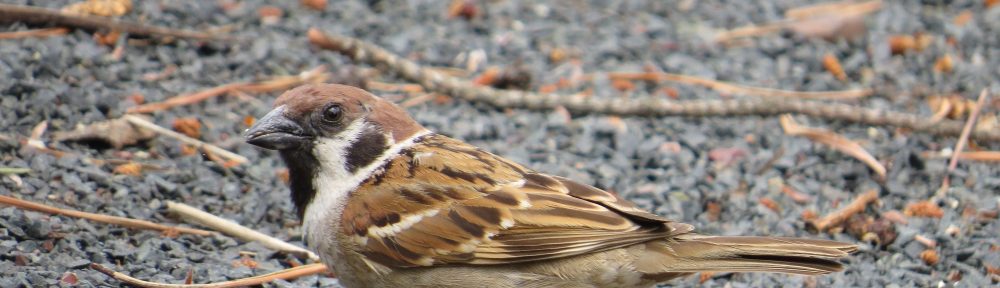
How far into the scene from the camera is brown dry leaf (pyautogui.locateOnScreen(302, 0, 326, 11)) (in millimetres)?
7800

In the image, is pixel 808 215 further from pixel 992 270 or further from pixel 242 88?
pixel 242 88

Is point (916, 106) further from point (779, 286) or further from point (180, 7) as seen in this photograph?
point (180, 7)

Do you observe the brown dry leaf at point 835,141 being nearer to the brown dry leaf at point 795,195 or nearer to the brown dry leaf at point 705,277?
the brown dry leaf at point 795,195

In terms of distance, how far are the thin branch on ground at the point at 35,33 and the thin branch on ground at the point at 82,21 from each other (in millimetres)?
34

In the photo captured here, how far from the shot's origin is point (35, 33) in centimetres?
640

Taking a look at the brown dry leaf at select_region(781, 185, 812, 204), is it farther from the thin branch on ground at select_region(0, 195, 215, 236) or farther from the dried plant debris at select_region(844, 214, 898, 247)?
the thin branch on ground at select_region(0, 195, 215, 236)

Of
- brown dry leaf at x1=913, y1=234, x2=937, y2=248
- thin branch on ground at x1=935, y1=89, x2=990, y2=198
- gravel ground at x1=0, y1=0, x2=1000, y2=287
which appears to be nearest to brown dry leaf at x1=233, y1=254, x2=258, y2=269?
gravel ground at x1=0, y1=0, x2=1000, y2=287

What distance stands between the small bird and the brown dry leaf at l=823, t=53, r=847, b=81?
11.3ft

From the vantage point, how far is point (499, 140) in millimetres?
6668

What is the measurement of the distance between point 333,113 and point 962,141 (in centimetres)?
347

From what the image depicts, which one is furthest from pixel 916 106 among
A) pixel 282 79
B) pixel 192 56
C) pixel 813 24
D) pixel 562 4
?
pixel 192 56

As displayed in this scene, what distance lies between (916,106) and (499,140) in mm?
2398

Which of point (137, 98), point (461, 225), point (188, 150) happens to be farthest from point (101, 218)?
point (461, 225)

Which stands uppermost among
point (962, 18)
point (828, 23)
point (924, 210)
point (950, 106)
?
point (962, 18)
